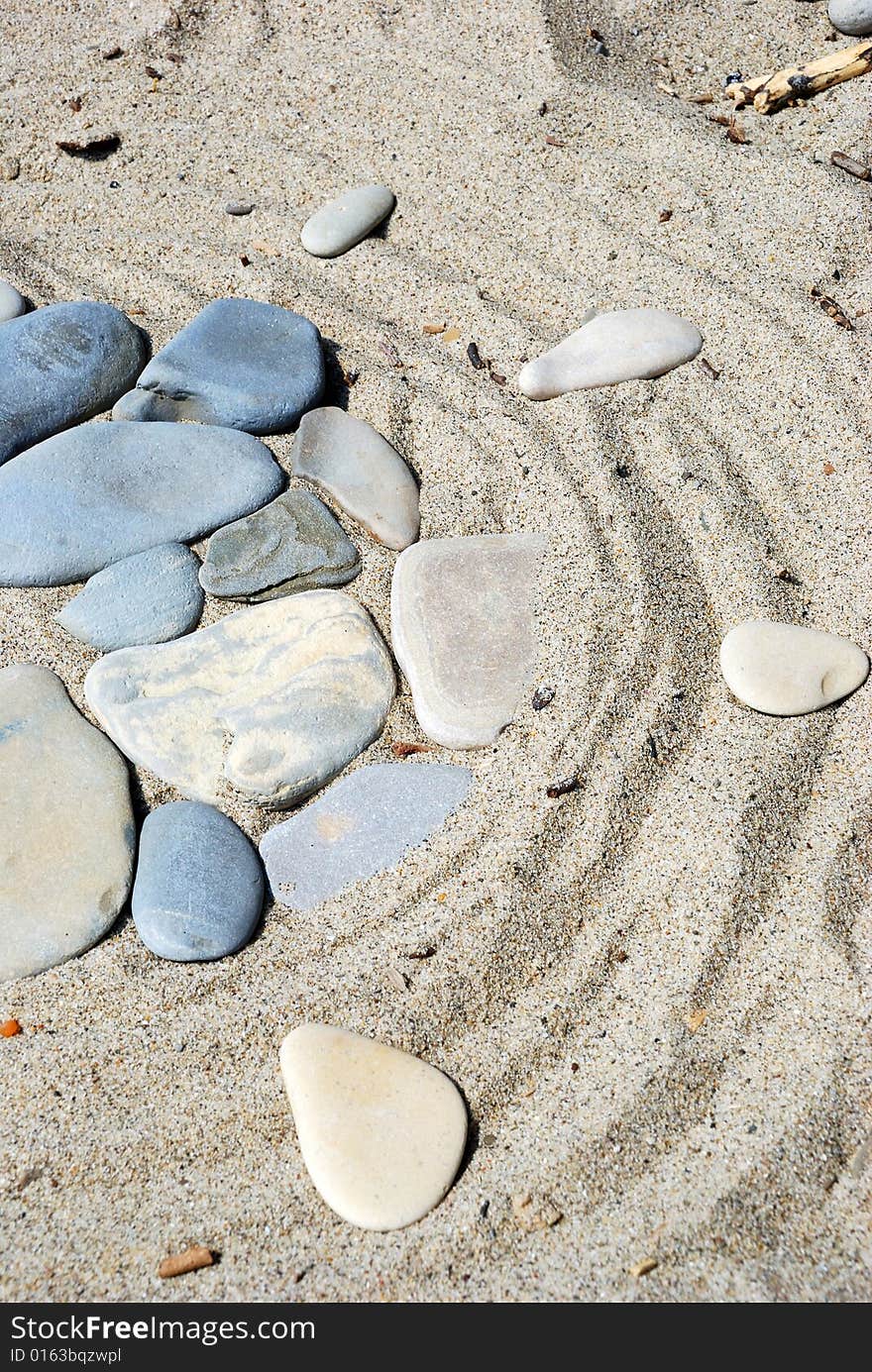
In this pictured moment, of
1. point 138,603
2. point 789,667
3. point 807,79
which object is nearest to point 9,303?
point 138,603

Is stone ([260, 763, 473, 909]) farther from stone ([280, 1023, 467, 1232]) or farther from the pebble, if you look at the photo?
the pebble

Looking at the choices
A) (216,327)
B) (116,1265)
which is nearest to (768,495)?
(216,327)

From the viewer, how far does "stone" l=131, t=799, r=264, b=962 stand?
1.77 metres

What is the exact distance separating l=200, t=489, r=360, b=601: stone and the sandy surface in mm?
97

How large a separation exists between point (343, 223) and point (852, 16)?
1.71 metres

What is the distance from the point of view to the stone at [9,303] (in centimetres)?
262

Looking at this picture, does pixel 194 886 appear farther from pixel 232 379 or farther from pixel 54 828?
pixel 232 379

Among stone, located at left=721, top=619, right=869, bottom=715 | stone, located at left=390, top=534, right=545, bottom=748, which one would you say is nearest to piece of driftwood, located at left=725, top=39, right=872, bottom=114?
stone, located at left=390, top=534, right=545, bottom=748

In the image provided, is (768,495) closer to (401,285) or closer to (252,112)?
(401,285)

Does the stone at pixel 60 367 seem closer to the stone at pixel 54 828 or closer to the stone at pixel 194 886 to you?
the stone at pixel 54 828

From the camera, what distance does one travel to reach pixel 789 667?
203 centimetres

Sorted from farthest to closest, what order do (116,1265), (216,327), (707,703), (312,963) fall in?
(216,327) → (707,703) → (312,963) → (116,1265)

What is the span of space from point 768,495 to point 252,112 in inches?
78.5

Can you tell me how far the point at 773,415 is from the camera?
2.44 meters
